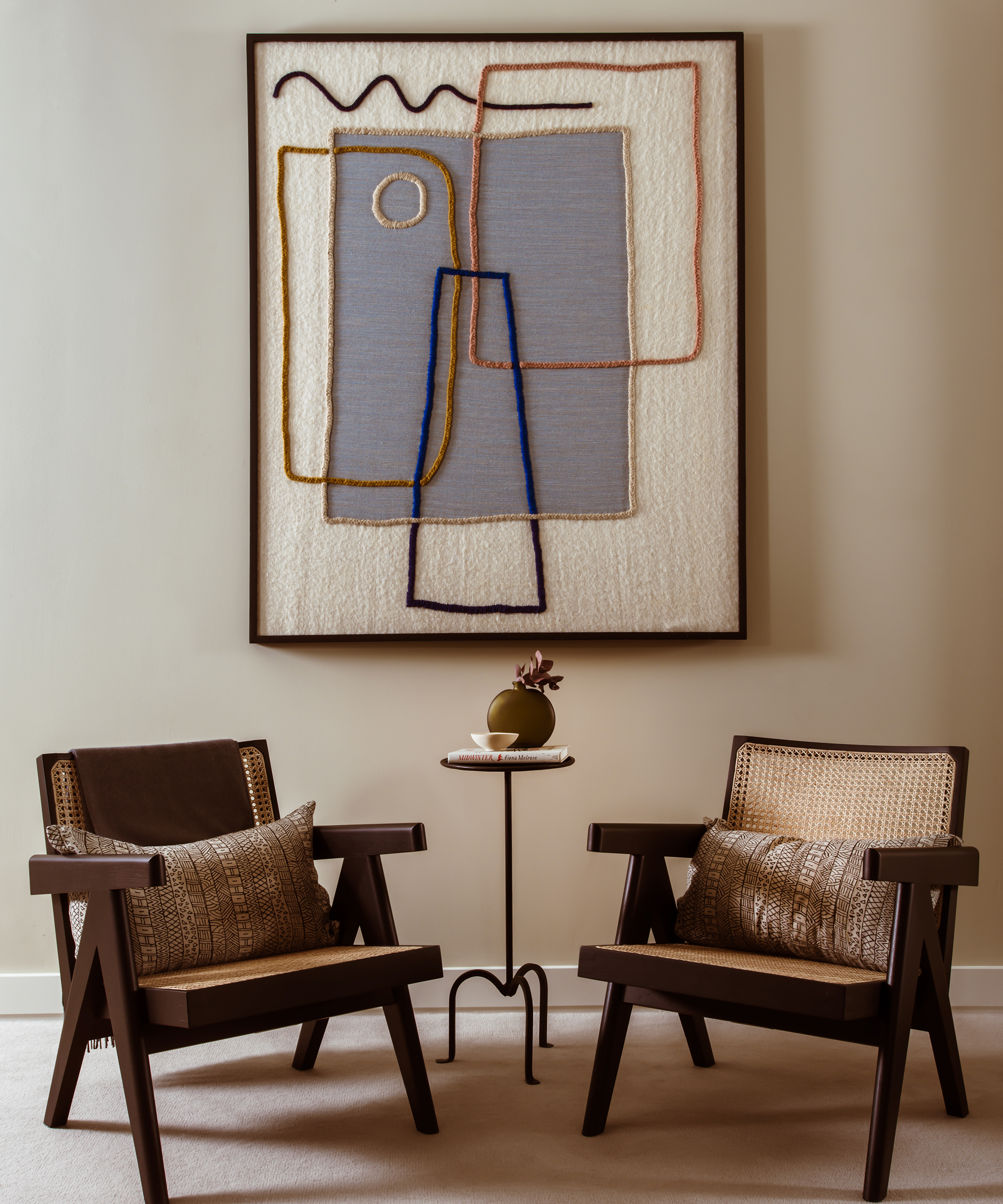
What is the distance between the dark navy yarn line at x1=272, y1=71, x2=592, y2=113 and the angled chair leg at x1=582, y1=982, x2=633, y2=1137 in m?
2.11

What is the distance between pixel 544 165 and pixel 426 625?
122 centimetres

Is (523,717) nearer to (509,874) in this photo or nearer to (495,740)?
(495,740)

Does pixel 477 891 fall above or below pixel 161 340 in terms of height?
below

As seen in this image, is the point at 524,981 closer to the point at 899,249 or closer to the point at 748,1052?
the point at 748,1052

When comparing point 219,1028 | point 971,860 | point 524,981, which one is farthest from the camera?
point 524,981

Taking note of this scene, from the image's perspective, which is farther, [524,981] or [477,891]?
[477,891]

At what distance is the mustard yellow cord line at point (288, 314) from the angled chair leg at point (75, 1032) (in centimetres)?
127

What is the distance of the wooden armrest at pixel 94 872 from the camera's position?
1.52 m

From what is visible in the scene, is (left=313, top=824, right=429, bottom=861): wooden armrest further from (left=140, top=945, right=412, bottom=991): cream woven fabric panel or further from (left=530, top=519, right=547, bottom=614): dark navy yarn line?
(left=530, top=519, right=547, bottom=614): dark navy yarn line

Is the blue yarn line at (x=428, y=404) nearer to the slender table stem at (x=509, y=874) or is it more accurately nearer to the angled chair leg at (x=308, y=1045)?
the slender table stem at (x=509, y=874)

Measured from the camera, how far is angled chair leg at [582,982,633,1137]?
1.73 metres

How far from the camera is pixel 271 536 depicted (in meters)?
2.47

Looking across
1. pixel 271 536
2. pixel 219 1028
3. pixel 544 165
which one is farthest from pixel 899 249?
pixel 219 1028

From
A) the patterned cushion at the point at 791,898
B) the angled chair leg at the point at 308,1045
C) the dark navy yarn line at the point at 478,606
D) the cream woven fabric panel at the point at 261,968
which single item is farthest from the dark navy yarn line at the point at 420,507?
the angled chair leg at the point at 308,1045
